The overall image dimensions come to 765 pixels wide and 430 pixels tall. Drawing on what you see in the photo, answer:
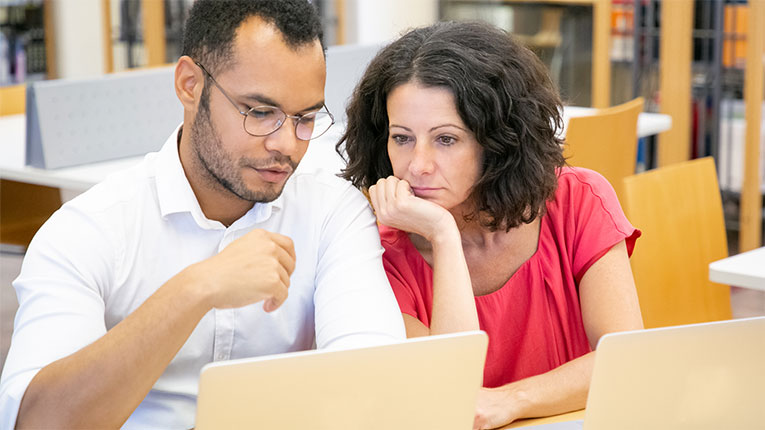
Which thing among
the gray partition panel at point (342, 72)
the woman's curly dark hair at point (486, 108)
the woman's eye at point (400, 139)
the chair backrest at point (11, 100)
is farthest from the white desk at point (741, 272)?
the chair backrest at point (11, 100)

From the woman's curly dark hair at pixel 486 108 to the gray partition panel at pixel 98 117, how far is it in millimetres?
1724

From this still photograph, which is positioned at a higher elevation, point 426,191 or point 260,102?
point 260,102

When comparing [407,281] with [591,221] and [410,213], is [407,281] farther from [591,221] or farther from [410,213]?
[591,221]

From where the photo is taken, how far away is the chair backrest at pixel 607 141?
9.46ft

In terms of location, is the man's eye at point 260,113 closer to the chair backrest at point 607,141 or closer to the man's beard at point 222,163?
the man's beard at point 222,163

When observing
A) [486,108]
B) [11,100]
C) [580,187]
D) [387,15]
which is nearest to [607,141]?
[580,187]

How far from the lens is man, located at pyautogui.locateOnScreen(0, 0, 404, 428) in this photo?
4.20 feet

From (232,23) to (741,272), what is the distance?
1.18m

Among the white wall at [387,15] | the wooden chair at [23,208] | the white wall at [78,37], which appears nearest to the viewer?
the wooden chair at [23,208]

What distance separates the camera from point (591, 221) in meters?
1.75

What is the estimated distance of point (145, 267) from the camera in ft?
4.92

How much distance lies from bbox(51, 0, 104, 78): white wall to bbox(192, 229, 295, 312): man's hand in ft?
17.2

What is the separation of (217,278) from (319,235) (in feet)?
1.14

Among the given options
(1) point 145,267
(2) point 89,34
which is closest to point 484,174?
(1) point 145,267
